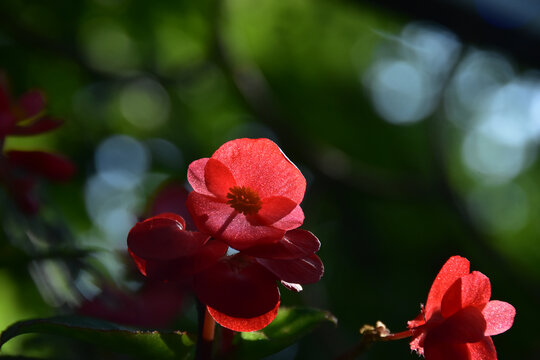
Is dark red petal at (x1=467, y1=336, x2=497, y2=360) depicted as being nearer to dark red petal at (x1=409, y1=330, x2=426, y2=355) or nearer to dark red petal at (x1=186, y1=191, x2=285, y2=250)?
dark red petal at (x1=409, y1=330, x2=426, y2=355)

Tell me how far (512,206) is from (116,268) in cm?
288

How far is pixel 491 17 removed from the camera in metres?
1.26

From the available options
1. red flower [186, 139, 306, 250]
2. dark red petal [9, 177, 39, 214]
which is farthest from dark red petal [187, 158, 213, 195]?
dark red petal [9, 177, 39, 214]

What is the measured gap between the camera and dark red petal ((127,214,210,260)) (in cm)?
31

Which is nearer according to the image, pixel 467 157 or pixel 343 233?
pixel 343 233

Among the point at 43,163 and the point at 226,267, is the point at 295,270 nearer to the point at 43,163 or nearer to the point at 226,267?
the point at 226,267

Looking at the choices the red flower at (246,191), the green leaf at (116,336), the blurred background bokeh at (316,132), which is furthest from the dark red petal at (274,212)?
the blurred background bokeh at (316,132)

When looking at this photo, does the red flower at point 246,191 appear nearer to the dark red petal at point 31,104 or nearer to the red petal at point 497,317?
the red petal at point 497,317

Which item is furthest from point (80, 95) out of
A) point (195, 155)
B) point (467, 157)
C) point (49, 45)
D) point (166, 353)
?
point (467, 157)

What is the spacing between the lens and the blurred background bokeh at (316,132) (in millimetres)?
1055

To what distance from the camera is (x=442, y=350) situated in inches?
13.3

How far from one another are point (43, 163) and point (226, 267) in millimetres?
320

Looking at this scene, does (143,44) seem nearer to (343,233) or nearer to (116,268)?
(343,233)

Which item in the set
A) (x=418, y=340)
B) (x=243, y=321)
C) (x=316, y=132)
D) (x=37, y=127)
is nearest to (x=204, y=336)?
(x=243, y=321)
